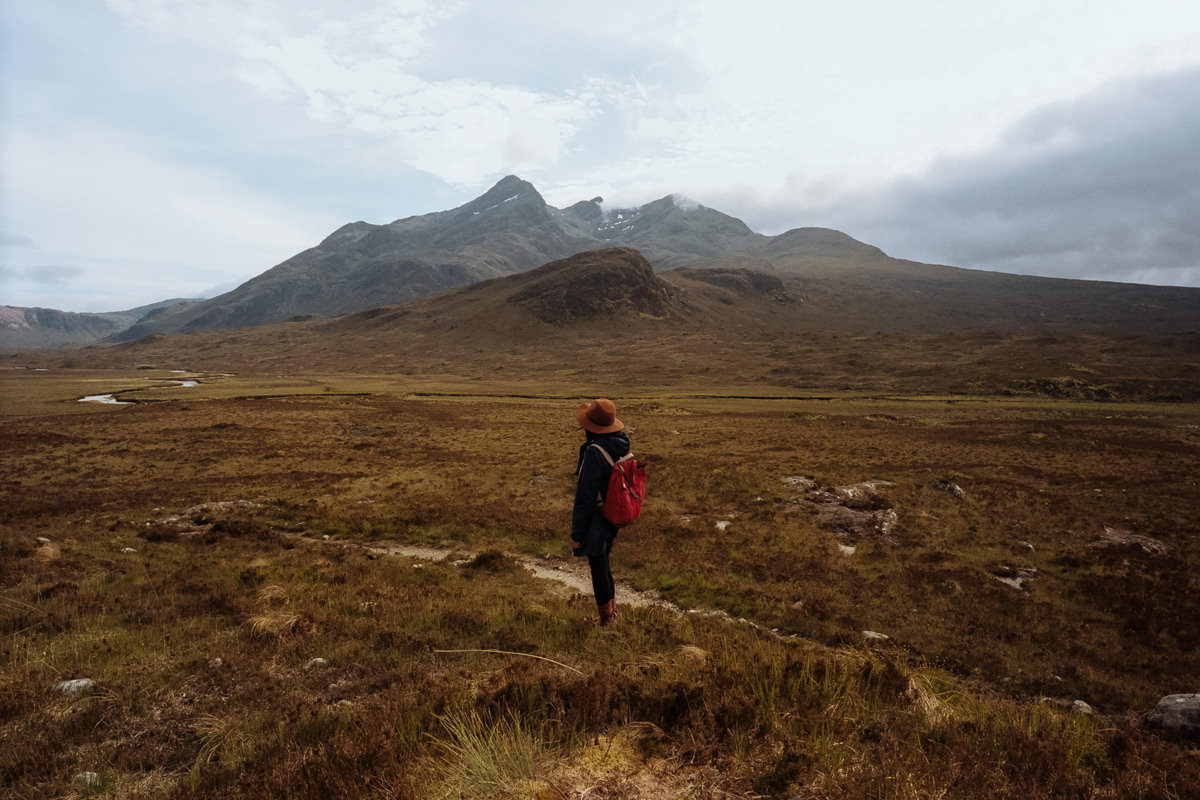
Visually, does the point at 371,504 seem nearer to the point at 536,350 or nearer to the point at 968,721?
the point at 968,721

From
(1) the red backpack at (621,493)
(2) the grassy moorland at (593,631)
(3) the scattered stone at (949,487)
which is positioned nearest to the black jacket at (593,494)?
(1) the red backpack at (621,493)

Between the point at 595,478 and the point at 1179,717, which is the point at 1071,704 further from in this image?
the point at 595,478

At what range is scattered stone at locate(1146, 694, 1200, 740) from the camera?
19.1 ft

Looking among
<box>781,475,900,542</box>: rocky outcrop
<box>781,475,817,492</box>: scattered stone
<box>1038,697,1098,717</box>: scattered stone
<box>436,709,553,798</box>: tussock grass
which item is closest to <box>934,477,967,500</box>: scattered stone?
<box>781,475,900,542</box>: rocky outcrop

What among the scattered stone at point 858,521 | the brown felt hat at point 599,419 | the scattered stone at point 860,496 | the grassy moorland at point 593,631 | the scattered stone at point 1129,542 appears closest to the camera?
the grassy moorland at point 593,631

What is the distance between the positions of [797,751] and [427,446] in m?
36.8

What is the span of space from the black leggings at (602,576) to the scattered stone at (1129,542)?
17.9 m

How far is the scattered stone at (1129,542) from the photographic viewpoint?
16.9 meters

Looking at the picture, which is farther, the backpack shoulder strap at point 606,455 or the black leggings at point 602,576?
the black leggings at point 602,576

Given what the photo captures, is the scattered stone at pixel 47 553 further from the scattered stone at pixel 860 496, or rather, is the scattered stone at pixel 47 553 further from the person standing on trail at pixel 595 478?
the scattered stone at pixel 860 496

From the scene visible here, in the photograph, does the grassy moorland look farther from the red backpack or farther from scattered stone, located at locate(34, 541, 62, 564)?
the red backpack

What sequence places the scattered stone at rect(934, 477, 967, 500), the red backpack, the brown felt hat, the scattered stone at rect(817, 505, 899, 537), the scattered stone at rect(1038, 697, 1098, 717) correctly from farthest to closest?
the scattered stone at rect(934, 477, 967, 500) < the scattered stone at rect(817, 505, 899, 537) < the scattered stone at rect(1038, 697, 1098, 717) < the brown felt hat < the red backpack

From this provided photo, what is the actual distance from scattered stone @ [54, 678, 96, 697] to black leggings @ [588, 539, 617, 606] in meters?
6.02

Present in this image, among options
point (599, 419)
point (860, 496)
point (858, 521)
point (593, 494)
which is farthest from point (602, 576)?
point (860, 496)
